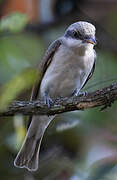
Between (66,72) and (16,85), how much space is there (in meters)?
2.21

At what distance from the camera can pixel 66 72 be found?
3402 mm

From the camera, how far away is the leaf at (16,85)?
1191mm

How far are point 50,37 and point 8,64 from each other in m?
4.91

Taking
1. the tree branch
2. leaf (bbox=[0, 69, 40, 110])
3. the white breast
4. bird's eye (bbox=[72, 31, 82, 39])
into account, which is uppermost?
leaf (bbox=[0, 69, 40, 110])

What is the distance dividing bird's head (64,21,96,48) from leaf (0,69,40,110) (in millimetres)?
2087

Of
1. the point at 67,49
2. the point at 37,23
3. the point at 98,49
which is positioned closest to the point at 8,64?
the point at 67,49

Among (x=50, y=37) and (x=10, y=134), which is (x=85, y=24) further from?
(x=50, y=37)

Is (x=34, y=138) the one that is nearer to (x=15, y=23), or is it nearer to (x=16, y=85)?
(x=15, y=23)

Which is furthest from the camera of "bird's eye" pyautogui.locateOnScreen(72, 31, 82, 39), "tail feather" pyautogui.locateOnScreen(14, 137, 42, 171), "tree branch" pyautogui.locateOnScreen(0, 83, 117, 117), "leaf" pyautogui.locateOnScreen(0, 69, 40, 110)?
"tail feather" pyautogui.locateOnScreen(14, 137, 42, 171)

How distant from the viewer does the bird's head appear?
10.8 ft

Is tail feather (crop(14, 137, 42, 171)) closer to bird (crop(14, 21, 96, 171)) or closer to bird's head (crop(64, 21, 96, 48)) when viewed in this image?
bird (crop(14, 21, 96, 171))

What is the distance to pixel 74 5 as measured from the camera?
6.44m

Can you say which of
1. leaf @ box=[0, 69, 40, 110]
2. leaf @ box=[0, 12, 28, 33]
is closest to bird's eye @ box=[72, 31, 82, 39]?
leaf @ box=[0, 12, 28, 33]

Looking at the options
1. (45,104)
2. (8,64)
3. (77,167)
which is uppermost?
(8,64)
